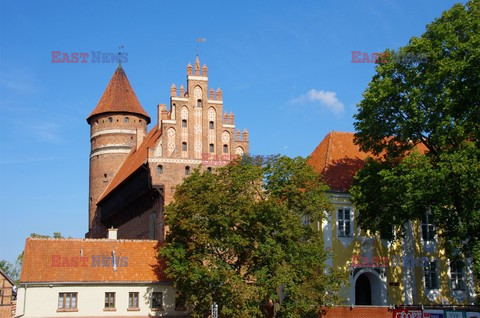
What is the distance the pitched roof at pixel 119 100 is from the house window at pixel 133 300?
83.7ft

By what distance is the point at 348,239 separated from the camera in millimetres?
33969

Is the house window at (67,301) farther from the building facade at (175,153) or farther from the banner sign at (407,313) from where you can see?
the banner sign at (407,313)

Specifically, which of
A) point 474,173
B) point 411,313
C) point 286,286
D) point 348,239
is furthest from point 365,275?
point 474,173

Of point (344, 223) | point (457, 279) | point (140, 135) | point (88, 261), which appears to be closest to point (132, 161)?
point (140, 135)

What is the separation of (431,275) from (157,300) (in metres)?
14.6

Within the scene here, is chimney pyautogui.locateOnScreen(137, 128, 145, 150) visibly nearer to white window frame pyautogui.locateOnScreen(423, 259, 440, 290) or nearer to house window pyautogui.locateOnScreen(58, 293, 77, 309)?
house window pyautogui.locateOnScreen(58, 293, 77, 309)

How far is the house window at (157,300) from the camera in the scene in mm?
32906

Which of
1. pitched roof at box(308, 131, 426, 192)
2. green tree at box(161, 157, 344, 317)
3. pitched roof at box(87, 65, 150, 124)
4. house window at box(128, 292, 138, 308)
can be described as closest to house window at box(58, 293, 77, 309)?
house window at box(128, 292, 138, 308)

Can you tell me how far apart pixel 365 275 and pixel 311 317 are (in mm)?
6447

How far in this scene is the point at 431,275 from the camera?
34.8 m

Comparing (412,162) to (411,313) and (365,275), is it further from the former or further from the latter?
(365,275)

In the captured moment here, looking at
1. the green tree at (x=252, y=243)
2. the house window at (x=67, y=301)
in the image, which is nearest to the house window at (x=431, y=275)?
the green tree at (x=252, y=243)

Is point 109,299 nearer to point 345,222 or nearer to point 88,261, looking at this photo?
point 88,261

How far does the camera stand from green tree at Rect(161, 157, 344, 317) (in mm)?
28359
